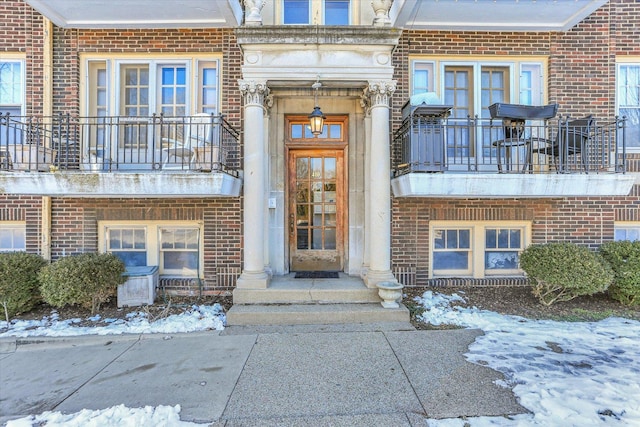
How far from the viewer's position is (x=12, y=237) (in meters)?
6.26

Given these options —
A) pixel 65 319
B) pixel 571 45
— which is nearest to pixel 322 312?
pixel 65 319

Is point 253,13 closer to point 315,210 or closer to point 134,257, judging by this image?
point 315,210

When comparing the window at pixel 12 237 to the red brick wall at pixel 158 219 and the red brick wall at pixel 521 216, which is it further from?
the red brick wall at pixel 521 216

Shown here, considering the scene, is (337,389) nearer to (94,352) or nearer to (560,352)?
(560,352)

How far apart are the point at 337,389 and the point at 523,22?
23.0 feet

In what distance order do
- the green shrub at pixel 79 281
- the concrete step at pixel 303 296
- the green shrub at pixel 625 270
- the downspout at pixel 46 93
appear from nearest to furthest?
the green shrub at pixel 79 281, the concrete step at pixel 303 296, the green shrub at pixel 625 270, the downspout at pixel 46 93

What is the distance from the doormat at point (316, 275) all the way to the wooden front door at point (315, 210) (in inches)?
5.8

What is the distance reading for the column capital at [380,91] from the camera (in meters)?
5.24

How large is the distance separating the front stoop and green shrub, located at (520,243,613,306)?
7.93 ft

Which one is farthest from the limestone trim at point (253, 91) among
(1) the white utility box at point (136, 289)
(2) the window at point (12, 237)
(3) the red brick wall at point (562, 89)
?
(2) the window at point (12, 237)

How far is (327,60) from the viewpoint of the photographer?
527cm

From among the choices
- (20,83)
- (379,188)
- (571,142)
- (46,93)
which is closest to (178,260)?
(46,93)

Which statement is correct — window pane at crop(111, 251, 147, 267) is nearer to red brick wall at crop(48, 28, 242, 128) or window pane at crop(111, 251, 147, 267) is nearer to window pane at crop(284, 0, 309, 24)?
red brick wall at crop(48, 28, 242, 128)

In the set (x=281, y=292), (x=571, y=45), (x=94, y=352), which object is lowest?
(x=94, y=352)
